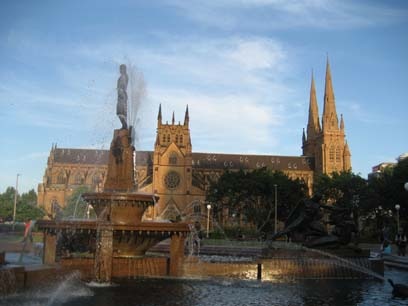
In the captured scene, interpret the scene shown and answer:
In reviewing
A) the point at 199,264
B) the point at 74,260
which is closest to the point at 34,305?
the point at 74,260

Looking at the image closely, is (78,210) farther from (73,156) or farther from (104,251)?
(73,156)

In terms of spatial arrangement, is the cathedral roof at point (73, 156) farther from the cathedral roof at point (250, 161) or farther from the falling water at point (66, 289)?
the falling water at point (66, 289)

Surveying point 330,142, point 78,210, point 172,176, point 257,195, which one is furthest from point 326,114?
point 78,210

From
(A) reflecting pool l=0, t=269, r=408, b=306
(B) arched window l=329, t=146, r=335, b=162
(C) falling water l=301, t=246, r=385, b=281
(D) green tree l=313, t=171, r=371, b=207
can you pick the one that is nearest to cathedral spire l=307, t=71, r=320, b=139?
(B) arched window l=329, t=146, r=335, b=162

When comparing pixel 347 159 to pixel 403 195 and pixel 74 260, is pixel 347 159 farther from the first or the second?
pixel 74 260

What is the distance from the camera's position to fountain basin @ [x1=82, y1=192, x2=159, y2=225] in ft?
53.6

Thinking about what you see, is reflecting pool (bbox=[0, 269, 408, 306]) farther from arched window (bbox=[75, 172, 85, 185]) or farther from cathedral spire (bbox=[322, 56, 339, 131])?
cathedral spire (bbox=[322, 56, 339, 131])

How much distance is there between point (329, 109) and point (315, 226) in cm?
10509

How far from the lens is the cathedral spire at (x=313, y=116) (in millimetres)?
128875

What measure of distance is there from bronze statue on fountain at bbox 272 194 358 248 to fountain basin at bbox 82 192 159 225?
639 cm

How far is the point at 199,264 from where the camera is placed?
16.2m

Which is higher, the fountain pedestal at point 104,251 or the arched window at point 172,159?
the arched window at point 172,159

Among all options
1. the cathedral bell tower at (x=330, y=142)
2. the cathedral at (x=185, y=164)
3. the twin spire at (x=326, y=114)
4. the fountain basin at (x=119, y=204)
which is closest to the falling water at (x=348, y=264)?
the fountain basin at (x=119, y=204)

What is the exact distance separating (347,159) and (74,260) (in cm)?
10789
